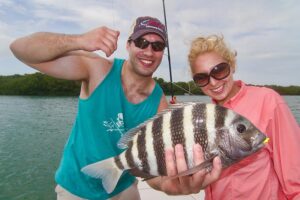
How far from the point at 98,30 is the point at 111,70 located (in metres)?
0.80

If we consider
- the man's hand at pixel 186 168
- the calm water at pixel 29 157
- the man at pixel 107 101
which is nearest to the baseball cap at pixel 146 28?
the man at pixel 107 101

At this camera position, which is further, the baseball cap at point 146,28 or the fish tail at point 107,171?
the baseball cap at point 146,28

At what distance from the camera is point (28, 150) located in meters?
14.7

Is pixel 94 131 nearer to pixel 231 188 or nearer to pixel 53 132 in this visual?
pixel 231 188

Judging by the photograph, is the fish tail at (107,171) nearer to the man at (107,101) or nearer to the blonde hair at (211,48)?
the man at (107,101)

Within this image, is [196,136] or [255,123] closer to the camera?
[196,136]

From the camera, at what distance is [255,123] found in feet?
6.47

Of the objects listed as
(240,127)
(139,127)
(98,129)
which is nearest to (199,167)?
(240,127)

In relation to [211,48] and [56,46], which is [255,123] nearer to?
[211,48]

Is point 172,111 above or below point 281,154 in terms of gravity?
above

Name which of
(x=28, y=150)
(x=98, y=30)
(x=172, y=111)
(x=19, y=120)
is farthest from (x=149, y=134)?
(x=19, y=120)

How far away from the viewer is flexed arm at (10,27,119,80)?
1812mm

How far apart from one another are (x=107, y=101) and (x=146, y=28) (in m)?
0.76

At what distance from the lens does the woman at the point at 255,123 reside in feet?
6.14
